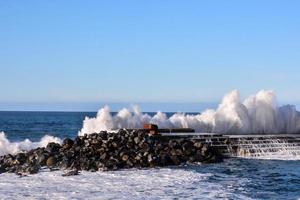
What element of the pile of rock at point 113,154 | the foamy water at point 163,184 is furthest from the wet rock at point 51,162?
the foamy water at point 163,184

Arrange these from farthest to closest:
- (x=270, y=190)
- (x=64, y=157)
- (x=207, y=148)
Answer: (x=207, y=148) → (x=64, y=157) → (x=270, y=190)

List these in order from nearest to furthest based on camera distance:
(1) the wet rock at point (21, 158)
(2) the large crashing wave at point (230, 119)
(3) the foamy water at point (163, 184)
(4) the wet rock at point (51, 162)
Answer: (3) the foamy water at point (163, 184)
(4) the wet rock at point (51, 162)
(1) the wet rock at point (21, 158)
(2) the large crashing wave at point (230, 119)

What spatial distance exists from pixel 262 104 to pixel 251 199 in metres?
A: 26.1

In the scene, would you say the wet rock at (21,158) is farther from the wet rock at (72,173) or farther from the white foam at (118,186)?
the wet rock at (72,173)

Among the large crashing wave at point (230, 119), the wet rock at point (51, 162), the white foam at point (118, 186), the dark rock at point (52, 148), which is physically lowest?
the white foam at point (118, 186)

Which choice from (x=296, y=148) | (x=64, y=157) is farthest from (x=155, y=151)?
(x=296, y=148)

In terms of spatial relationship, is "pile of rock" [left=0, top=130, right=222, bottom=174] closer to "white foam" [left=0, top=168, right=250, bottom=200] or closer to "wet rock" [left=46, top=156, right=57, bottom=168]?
"wet rock" [left=46, top=156, right=57, bottom=168]

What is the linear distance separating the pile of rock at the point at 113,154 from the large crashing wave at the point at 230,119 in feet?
27.0

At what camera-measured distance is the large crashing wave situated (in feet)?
127

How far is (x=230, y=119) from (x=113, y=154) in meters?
16.2

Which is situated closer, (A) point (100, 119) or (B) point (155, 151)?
(B) point (155, 151)

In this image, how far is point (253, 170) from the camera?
26.0 metres

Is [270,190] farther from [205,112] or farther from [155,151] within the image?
[205,112]

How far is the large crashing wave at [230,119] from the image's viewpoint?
38688 millimetres
